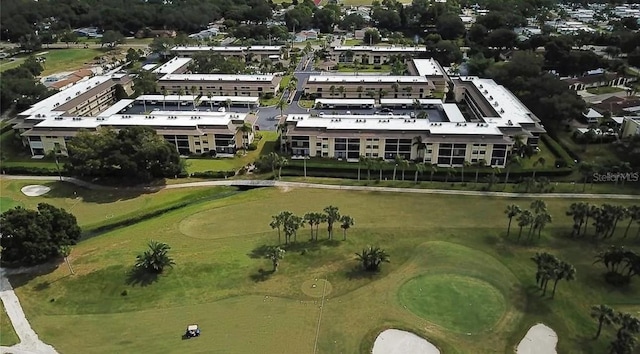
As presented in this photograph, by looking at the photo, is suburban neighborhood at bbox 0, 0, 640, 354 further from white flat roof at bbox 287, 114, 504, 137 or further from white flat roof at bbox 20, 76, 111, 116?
white flat roof at bbox 20, 76, 111, 116

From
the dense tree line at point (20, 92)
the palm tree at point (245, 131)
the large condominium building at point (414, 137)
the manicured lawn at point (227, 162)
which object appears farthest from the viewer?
the dense tree line at point (20, 92)

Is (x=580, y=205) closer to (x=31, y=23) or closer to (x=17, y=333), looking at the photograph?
(x=17, y=333)

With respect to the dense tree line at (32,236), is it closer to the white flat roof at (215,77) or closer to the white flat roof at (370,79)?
the white flat roof at (215,77)

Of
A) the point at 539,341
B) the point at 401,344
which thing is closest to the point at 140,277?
the point at 401,344

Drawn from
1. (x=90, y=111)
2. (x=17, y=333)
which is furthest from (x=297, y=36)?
(x=17, y=333)

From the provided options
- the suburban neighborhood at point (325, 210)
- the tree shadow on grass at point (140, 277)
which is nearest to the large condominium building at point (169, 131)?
the suburban neighborhood at point (325, 210)

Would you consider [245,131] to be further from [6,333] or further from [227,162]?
[6,333]

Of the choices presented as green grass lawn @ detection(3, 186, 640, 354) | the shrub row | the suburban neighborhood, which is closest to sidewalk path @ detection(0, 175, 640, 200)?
the suburban neighborhood
